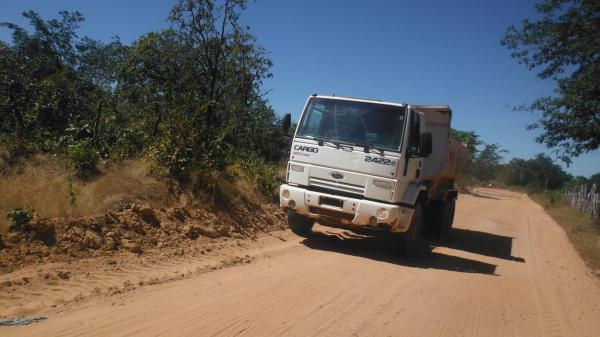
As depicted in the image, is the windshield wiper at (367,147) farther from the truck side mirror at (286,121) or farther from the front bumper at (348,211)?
the truck side mirror at (286,121)

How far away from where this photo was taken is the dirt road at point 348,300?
4.18 metres

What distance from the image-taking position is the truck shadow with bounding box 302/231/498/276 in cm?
807

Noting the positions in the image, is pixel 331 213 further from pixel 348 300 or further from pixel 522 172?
pixel 522 172

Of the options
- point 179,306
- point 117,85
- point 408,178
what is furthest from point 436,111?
point 117,85

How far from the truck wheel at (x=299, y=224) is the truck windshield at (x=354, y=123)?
171 cm

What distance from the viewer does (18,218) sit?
5812 mm

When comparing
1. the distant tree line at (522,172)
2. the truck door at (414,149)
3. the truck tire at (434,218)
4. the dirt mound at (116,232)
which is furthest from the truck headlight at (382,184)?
the distant tree line at (522,172)

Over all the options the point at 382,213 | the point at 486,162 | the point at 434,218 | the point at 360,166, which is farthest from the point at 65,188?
the point at 486,162

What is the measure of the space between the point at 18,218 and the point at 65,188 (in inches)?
56.8

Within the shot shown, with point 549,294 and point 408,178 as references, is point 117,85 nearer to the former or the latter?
point 408,178

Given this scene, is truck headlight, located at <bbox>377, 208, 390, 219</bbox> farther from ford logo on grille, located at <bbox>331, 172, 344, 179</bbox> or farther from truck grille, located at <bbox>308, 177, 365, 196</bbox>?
ford logo on grille, located at <bbox>331, 172, 344, 179</bbox>

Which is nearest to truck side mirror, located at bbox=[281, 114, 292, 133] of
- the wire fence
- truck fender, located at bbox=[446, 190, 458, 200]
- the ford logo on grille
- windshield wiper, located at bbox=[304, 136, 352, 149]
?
windshield wiper, located at bbox=[304, 136, 352, 149]

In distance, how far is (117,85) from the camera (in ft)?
53.2

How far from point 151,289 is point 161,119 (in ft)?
18.3
